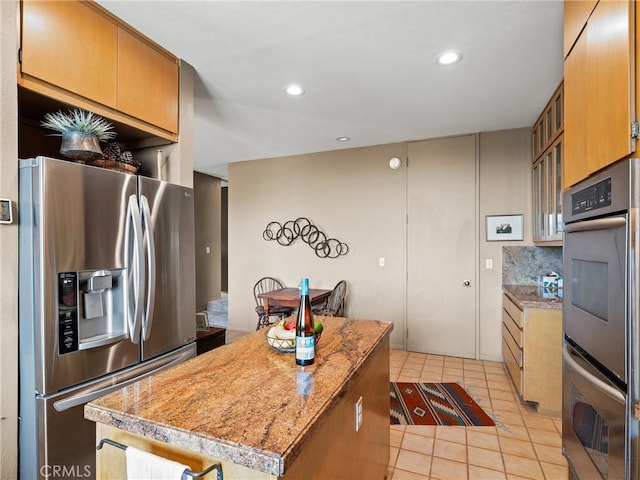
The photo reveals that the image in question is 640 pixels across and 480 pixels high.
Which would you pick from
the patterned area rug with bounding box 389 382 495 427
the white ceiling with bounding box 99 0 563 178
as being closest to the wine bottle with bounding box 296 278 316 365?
the white ceiling with bounding box 99 0 563 178

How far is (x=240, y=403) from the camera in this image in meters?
1.00

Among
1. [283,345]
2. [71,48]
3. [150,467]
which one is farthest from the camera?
[71,48]

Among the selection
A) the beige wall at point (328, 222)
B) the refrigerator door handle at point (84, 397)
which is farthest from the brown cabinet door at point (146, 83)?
the beige wall at point (328, 222)

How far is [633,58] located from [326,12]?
143 cm

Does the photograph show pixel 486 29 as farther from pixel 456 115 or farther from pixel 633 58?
pixel 456 115

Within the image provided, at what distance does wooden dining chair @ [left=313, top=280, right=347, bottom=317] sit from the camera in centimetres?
434

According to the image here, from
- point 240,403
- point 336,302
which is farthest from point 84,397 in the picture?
point 336,302

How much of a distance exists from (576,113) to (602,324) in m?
0.96

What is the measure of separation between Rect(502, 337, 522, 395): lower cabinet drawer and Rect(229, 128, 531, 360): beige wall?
23 cm

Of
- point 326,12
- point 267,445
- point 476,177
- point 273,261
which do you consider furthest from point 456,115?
point 267,445

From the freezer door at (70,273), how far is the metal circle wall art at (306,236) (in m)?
3.21

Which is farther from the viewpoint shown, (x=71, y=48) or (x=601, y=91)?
(x=71, y=48)

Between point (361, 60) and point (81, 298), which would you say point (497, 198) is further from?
point (81, 298)

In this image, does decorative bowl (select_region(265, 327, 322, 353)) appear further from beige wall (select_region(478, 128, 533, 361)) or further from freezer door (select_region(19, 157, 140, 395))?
beige wall (select_region(478, 128, 533, 361))
